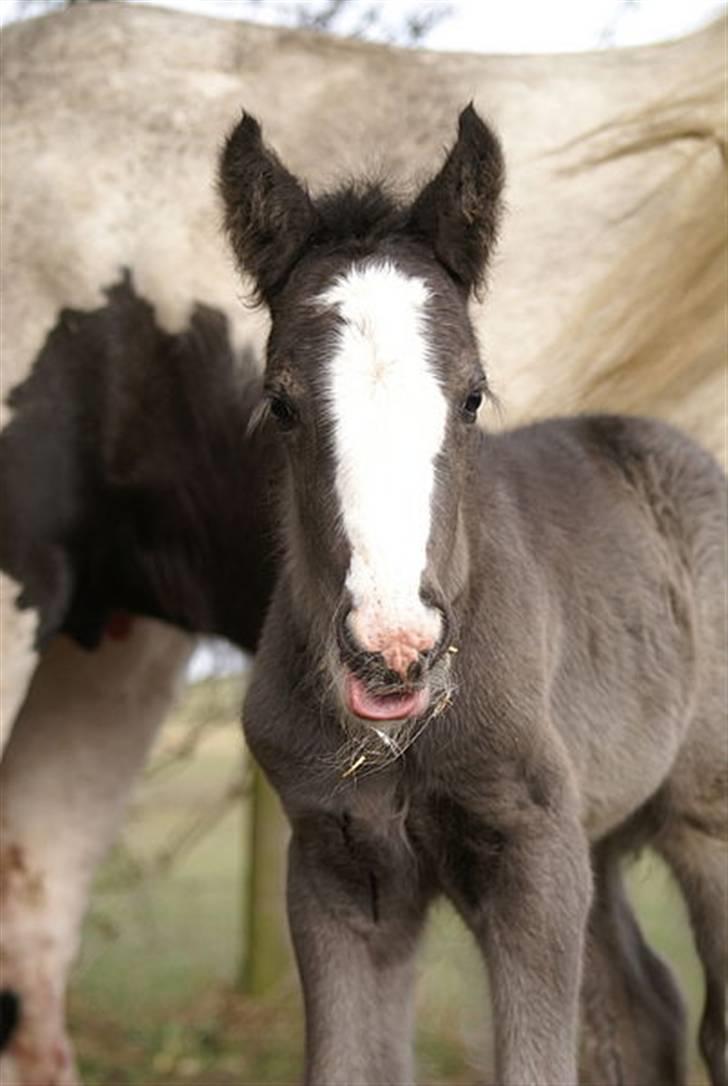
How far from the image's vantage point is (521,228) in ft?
17.7

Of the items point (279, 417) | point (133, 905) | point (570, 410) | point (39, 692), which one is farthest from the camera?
point (133, 905)

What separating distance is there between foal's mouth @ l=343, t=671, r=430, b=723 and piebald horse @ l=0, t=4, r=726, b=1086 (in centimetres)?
159

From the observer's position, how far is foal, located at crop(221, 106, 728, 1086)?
3.52 m

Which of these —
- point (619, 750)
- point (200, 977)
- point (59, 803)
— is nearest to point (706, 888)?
point (619, 750)

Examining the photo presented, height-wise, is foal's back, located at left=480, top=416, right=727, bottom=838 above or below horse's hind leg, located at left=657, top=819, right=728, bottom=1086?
above

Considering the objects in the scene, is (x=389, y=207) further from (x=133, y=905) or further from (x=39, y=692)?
(x=133, y=905)

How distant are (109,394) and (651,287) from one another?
130cm

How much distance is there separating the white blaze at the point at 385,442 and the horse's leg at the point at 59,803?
233cm

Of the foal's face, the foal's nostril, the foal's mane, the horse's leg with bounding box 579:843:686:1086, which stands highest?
the foal's mane

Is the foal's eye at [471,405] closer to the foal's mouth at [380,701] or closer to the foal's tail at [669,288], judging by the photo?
the foal's mouth at [380,701]

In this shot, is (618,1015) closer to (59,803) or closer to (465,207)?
(59,803)

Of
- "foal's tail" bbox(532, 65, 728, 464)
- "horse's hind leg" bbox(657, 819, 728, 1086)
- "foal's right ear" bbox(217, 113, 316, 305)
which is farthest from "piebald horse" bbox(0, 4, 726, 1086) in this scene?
"foal's right ear" bbox(217, 113, 316, 305)

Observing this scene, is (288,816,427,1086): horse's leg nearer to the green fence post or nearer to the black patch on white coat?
the black patch on white coat

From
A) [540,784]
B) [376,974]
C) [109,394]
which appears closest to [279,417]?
[540,784]
